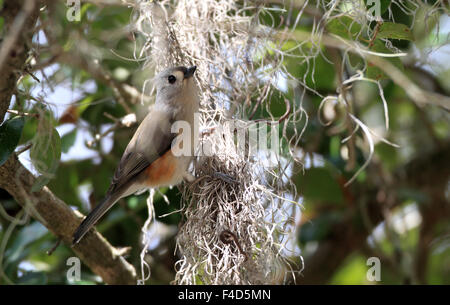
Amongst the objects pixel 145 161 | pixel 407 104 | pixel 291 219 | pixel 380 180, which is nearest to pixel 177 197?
pixel 145 161

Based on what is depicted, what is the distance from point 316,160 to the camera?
3600 mm

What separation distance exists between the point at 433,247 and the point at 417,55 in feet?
4.97

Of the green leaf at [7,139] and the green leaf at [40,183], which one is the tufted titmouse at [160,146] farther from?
the green leaf at [7,139]

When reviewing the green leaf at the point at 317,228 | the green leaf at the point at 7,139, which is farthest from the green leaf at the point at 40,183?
the green leaf at the point at 317,228

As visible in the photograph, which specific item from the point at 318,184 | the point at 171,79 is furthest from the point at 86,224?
the point at 318,184

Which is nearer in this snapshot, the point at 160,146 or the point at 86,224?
the point at 86,224

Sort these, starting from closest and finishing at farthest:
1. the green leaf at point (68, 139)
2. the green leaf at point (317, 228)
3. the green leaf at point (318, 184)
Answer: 1. the green leaf at point (68, 139)
2. the green leaf at point (318, 184)
3. the green leaf at point (317, 228)

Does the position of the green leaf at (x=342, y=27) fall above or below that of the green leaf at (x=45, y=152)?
above

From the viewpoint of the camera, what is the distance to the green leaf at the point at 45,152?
230 cm

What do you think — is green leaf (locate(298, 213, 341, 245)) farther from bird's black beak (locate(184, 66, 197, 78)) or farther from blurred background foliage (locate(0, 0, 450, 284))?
bird's black beak (locate(184, 66, 197, 78))

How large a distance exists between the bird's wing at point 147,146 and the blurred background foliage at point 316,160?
0.73ft

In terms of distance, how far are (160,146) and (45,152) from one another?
2.73ft

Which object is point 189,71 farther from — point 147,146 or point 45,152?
point 45,152
